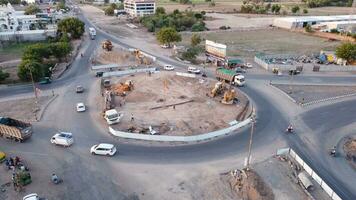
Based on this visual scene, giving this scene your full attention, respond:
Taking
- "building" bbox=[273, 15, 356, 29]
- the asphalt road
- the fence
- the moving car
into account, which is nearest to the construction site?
the asphalt road

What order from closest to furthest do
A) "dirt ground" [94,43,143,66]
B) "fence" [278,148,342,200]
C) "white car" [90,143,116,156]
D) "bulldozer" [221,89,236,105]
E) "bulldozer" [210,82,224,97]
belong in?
"fence" [278,148,342,200] → "white car" [90,143,116,156] → "bulldozer" [221,89,236,105] → "bulldozer" [210,82,224,97] → "dirt ground" [94,43,143,66]

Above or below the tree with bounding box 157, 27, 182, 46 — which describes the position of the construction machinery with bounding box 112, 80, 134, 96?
below

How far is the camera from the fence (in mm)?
24750

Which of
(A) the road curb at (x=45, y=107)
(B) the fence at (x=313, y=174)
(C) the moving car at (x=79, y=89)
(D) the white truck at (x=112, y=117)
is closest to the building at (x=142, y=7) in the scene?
(C) the moving car at (x=79, y=89)

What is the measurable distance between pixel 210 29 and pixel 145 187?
8027 cm

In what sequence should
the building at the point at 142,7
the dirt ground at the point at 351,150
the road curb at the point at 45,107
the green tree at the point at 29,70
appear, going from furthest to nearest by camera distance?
the building at the point at 142,7, the green tree at the point at 29,70, the road curb at the point at 45,107, the dirt ground at the point at 351,150

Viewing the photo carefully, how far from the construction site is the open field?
924 inches

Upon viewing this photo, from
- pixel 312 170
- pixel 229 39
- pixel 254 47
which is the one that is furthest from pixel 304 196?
pixel 229 39

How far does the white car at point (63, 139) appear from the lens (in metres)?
31.5

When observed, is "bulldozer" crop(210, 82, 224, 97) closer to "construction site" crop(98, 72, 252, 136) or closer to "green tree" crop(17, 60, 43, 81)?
"construction site" crop(98, 72, 252, 136)

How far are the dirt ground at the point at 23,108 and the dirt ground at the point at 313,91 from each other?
33.3 metres

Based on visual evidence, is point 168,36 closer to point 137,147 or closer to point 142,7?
point 137,147

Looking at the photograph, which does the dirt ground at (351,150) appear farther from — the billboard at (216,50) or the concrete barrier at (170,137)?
the billboard at (216,50)

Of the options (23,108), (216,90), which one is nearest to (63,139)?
(23,108)
